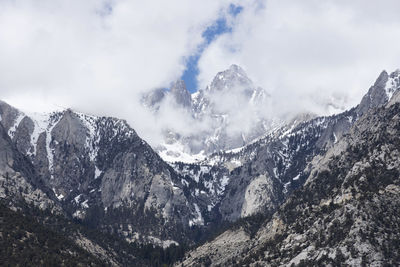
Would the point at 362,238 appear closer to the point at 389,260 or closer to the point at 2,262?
the point at 389,260

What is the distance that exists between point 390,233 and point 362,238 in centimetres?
961

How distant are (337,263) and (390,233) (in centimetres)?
2165

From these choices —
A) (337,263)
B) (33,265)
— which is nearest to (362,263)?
(337,263)

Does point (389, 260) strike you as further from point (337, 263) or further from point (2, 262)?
point (2, 262)

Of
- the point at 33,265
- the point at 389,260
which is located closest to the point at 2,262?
the point at 33,265

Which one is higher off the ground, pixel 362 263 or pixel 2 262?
pixel 2 262

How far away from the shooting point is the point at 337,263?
640 ft

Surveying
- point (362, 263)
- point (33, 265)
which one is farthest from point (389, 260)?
point (33, 265)

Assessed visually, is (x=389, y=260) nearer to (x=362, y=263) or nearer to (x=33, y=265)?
(x=362, y=263)

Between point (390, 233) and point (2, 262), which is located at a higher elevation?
point (2, 262)

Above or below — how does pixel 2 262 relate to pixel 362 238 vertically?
above

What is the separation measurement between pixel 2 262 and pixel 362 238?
121 metres

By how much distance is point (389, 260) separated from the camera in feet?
620

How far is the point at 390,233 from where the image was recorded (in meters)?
199
